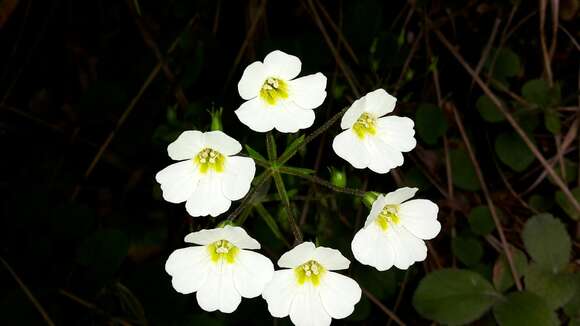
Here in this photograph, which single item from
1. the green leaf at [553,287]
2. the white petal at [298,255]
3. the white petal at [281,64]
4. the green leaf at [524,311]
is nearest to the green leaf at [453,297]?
the green leaf at [524,311]

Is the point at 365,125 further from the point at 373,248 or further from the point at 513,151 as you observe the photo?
the point at 513,151

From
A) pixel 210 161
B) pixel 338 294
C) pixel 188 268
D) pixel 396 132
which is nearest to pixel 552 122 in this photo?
pixel 396 132

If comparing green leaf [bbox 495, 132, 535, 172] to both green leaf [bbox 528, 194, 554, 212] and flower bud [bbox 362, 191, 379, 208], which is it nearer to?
green leaf [bbox 528, 194, 554, 212]

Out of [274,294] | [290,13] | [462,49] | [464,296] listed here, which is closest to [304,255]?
[274,294]

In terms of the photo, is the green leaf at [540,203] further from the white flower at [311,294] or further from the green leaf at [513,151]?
the white flower at [311,294]

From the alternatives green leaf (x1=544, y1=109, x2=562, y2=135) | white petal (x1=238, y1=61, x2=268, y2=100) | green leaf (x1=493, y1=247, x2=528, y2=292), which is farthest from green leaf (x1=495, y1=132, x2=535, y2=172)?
white petal (x1=238, y1=61, x2=268, y2=100)

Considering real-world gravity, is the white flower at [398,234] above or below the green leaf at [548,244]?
below

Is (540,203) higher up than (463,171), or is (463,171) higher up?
(463,171)
